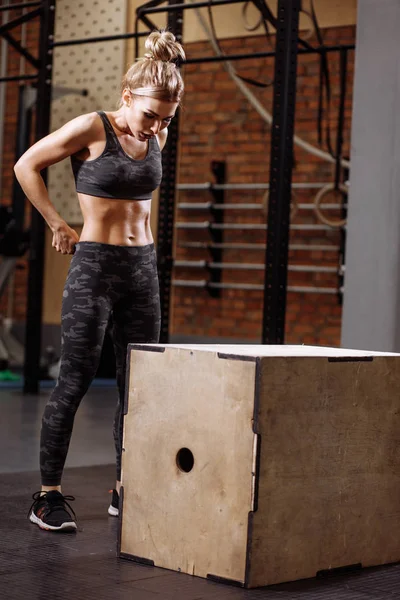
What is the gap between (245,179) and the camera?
802cm

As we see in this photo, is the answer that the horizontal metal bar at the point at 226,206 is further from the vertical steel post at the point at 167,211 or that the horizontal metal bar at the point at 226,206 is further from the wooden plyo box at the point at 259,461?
the wooden plyo box at the point at 259,461

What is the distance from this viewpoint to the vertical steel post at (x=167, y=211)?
5789mm

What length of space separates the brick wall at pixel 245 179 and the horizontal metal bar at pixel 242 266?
0.05 m

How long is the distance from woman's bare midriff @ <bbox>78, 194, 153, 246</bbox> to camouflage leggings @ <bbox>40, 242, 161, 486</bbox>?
0.02m

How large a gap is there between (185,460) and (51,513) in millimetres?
500

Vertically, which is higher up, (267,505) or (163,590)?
(267,505)

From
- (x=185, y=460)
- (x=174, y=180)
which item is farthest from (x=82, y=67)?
(x=185, y=460)

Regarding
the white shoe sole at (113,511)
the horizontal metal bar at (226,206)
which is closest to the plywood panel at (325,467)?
the white shoe sole at (113,511)

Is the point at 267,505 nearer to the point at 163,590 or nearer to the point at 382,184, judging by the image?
the point at 163,590

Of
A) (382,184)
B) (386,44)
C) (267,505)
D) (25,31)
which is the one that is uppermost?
(25,31)

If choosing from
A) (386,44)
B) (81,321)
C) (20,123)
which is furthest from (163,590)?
(20,123)

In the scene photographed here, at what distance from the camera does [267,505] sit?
2406 mm

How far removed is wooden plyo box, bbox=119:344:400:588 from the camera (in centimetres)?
240

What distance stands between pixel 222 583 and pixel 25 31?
26.1ft
